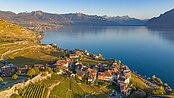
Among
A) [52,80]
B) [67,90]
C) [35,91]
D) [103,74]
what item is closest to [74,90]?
[67,90]

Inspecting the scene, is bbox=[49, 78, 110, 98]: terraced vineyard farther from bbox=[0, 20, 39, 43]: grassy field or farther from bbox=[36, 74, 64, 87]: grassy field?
bbox=[0, 20, 39, 43]: grassy field

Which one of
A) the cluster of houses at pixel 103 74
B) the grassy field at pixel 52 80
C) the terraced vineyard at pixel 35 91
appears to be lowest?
the cluster of houses at pixel 103 74

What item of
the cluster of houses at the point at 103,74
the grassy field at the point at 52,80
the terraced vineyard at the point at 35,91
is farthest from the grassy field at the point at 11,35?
the terraced vineyard at the point at 35,91

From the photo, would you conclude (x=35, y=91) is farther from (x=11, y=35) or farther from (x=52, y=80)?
(x=11, y=35)

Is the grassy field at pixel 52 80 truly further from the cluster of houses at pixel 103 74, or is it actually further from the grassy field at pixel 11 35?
the grassy field at pixel 11 35

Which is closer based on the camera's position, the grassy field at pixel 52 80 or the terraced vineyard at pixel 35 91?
the terraced vineyard at pixel 35 91

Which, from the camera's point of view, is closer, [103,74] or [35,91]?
[35,91]

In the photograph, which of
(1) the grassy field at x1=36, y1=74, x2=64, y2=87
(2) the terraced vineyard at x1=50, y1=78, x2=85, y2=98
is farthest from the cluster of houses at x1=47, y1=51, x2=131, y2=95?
(2) the terraced vineyard at x1=50, y1=78, x2=85, y2=98

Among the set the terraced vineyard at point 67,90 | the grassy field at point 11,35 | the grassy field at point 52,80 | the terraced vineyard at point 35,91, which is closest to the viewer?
the terraced vineyard at point 35,91

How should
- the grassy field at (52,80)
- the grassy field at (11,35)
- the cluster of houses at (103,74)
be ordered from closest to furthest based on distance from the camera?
the grassy field at (52,80)
the cluster of houses at (103,74)
the grassy field at (11,35)
